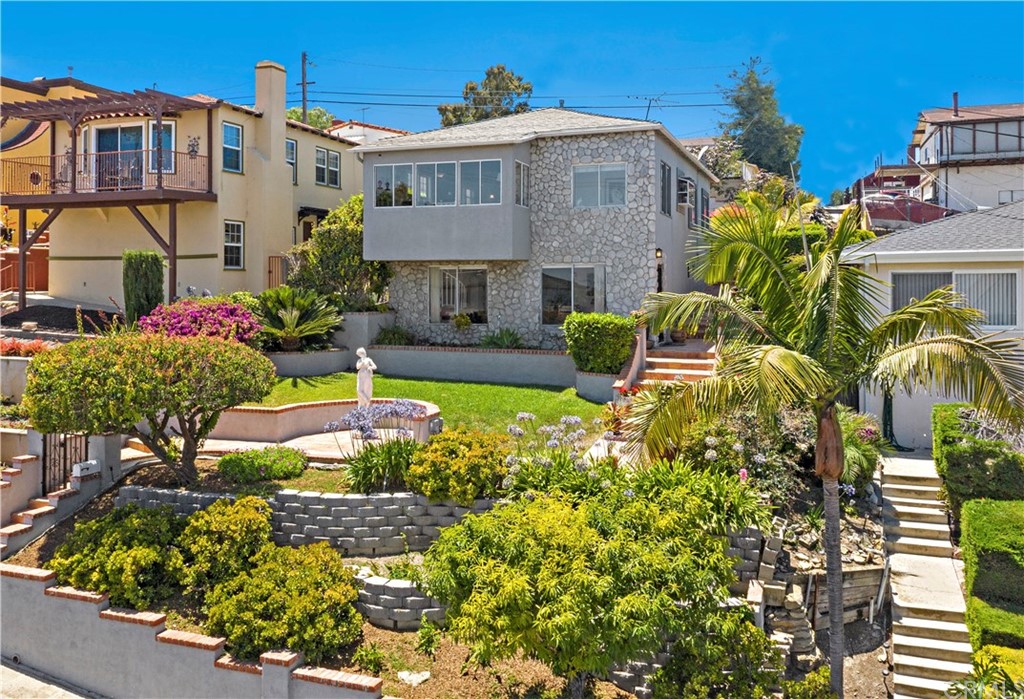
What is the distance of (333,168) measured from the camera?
30672mm

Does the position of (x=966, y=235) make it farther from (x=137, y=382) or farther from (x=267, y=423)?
(x=137, y=382)

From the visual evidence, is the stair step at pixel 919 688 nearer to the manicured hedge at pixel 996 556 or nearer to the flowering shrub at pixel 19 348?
the manicured hedge at pixel 996 556

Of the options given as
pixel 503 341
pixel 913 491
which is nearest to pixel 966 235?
pixel 913 491

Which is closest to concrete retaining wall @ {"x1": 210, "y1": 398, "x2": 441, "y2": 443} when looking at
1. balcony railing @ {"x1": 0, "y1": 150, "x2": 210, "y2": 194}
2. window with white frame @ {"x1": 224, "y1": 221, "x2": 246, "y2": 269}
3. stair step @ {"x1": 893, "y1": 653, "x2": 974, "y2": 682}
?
stair step @ {"x1": 893, "y1": 653, "x2": 974, "y2": 682}

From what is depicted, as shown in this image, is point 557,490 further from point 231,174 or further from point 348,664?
point 231,174

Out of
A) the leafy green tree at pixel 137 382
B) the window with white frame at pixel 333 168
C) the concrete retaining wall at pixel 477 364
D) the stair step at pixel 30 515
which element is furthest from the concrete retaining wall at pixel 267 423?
the window with white frame at pixel 333 168

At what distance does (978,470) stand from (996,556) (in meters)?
2.36

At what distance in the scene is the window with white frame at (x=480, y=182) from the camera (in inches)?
856

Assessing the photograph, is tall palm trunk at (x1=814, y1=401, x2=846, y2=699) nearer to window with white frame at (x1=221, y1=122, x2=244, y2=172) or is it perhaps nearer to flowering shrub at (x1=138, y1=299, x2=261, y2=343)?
flowering shrub at (x1=138, y1=299, x2=261, y2=343)

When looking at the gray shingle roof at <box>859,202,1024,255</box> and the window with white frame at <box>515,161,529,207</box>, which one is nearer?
the gray shingle roof at <box>859,202,1024,255</box>

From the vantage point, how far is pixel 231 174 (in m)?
25.7

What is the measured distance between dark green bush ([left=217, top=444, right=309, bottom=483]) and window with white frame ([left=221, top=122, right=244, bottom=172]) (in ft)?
48.5

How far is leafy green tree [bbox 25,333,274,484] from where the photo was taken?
11.7 m

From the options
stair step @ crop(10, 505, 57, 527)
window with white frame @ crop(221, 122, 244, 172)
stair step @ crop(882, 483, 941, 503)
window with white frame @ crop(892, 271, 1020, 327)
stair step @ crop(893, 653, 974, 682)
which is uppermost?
window with white frame @ crop(221, 122, 244, 172)
